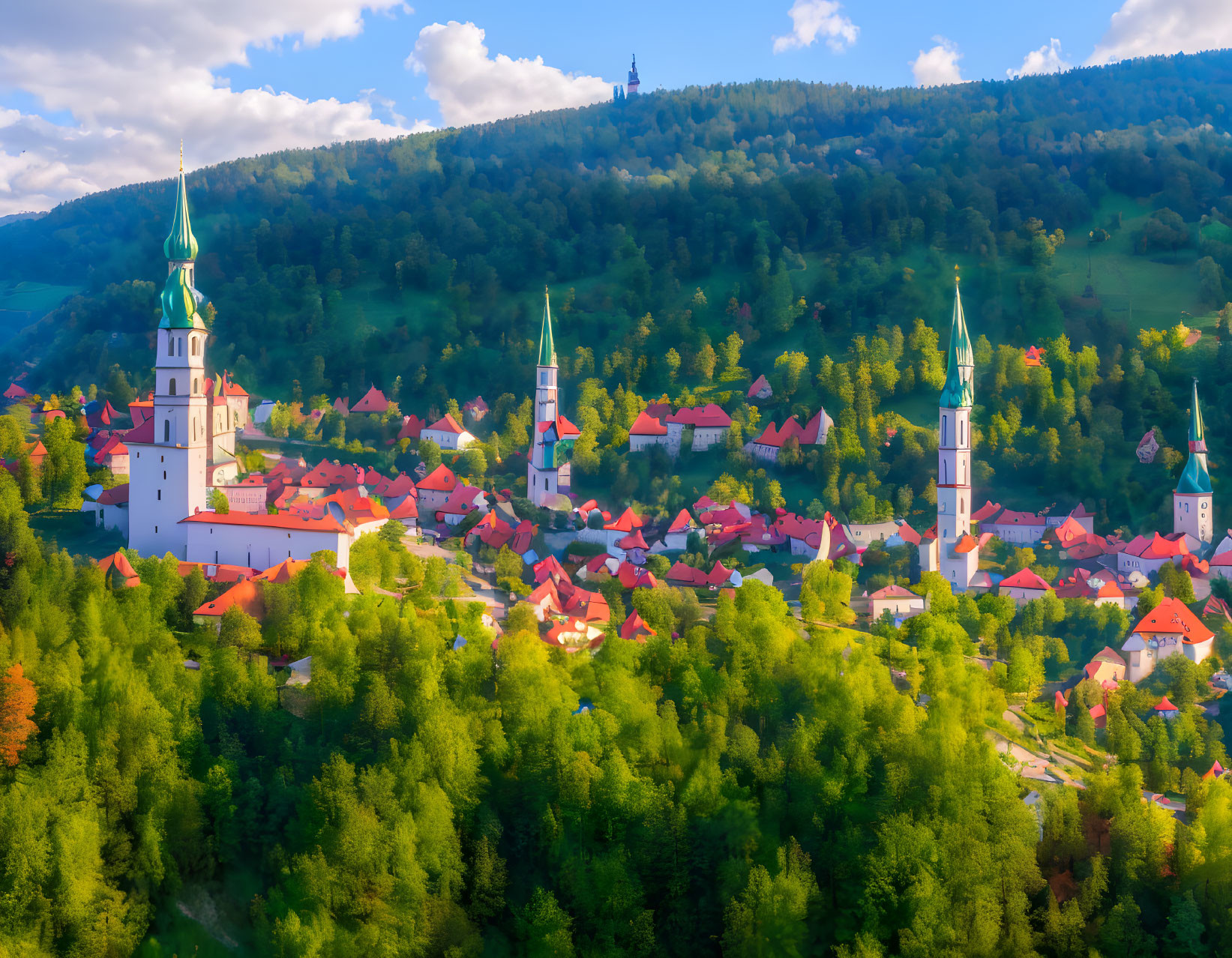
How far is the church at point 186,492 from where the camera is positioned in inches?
1614

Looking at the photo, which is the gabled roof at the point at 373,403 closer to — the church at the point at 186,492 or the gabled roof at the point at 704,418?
the gabled roof at the point at 704,418

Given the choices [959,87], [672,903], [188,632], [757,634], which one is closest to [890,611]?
[757,634]

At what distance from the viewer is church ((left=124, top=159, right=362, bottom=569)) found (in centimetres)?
4100

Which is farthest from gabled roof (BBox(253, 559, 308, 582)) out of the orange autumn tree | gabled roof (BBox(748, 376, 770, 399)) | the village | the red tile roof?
gabled roof (BBox(748, 376, 770, 399))

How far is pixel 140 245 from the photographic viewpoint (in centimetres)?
10825

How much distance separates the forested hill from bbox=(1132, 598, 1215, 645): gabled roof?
113 ft

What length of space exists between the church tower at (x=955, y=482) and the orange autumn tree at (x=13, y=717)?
3498cm

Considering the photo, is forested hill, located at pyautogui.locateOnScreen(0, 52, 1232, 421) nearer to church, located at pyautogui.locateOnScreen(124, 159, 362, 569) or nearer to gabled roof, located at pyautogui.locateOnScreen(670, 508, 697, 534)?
gabled roof, located at pyautogui.locateOnScreen(670, 508, 697, 534)

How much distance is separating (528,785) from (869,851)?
8928 millimetres

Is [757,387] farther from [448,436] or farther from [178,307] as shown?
[178,307]

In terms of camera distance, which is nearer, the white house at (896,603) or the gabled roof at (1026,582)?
the white house at (896,603)

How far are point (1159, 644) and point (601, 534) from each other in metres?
24.6

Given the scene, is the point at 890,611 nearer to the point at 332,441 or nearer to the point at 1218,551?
the point at 1218,551

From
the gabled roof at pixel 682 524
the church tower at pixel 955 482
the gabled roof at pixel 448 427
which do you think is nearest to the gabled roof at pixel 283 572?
the gabled roof at pixel 682 524
